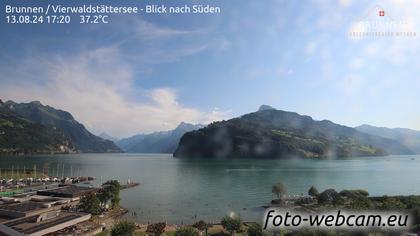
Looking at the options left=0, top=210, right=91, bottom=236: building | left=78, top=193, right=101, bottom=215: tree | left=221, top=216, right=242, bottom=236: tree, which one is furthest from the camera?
left=78, top=193, right=101, bottom=215: tree

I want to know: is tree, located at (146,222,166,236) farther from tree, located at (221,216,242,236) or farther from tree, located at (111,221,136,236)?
tree, located at (221,216,242,236)

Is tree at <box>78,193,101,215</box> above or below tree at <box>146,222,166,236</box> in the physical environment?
above

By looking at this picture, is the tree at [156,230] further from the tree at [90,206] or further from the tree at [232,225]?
the tree at [90,206]

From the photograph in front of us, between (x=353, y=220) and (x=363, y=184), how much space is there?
101 meters

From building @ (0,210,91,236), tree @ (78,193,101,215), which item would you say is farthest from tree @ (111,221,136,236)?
tree @ (78,193,101,215)

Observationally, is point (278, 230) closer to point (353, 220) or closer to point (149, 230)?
point (353, 220)

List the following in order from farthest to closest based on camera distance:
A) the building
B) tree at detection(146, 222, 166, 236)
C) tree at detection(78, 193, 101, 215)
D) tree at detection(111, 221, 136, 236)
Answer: tree at detection(78, 193, 101, 215) → tree at detection(146, 222, 166, 236) → the building → tree at detection(111, 221, 136, 236)

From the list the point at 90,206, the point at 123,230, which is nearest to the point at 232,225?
the point at 123,230

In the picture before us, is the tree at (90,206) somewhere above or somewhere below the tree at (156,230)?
above

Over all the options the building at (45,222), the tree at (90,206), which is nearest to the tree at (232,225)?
the building at (45,222)

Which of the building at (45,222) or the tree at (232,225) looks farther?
the tree at (232,225)

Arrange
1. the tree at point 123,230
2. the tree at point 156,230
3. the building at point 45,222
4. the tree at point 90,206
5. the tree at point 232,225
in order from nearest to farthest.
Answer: the tree at point 123,230 → the building at point 45,222 → the tree at point 156,230 → the tree at point 232,225 → the tree at point 90,206

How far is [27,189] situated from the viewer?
382 feet

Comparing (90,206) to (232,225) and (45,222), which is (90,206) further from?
(232,225)
